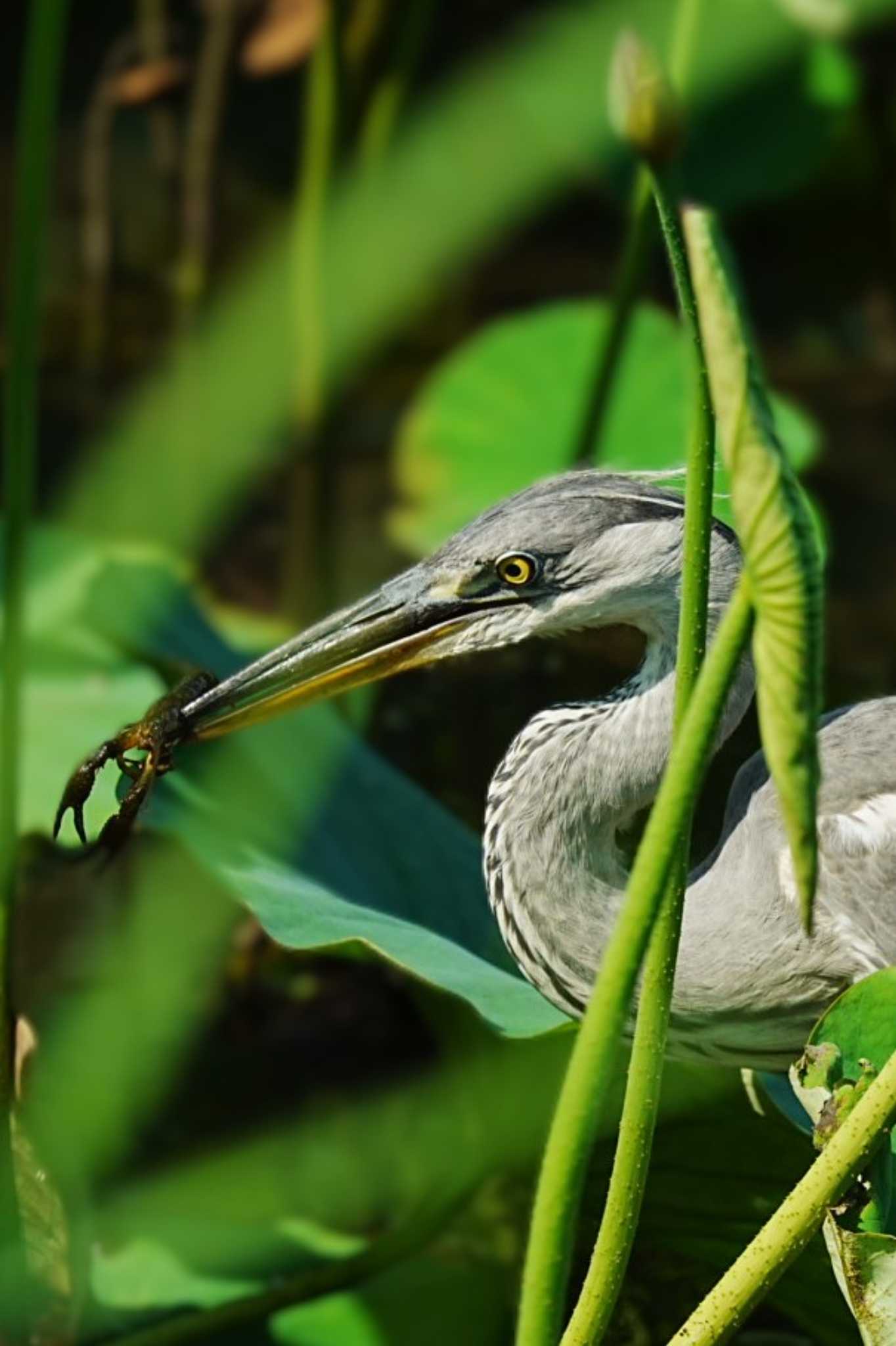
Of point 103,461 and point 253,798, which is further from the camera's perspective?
point 103,461

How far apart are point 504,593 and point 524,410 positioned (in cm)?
171

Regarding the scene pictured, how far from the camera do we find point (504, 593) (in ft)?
6.37

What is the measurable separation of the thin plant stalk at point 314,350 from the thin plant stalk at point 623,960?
2.39 meters

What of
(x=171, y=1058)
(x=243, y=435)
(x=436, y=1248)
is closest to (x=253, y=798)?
(x=436, y=1248)

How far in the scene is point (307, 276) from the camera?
3512 millimetres

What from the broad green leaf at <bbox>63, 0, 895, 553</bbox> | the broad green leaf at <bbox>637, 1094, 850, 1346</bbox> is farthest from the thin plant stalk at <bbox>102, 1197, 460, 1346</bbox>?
the broad green leaf at <bbox>63, 0, 895, 553</bbox>

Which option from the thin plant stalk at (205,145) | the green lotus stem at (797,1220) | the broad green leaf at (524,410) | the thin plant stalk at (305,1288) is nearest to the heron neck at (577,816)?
the thin plant stalk at (305,1288)

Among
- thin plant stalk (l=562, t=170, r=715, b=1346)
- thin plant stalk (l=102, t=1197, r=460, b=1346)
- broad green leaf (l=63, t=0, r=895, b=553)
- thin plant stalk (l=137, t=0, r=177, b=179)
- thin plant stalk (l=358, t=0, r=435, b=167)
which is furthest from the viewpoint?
broad green leaf (l=63, t=0, r=895, b=553)

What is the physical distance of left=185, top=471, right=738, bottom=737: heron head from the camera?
1.88 metres

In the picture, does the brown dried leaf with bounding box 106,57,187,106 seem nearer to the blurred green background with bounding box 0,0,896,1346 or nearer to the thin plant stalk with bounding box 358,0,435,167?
the blurred green background with bounding box 0,0,896,1346

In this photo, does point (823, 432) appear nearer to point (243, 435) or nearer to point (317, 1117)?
point (243, 435)

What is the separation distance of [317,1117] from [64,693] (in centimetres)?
80

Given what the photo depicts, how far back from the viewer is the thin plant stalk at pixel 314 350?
3.41 m

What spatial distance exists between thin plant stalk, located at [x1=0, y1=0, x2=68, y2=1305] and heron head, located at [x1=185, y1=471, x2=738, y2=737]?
9.2 inches
